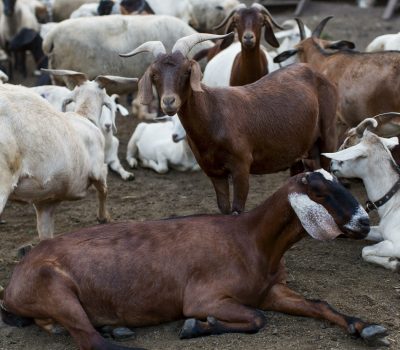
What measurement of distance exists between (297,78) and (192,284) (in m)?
2.70

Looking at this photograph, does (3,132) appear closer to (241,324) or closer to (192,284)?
(192,284)

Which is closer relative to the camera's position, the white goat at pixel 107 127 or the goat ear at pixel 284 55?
the white goat at pixel 107 127

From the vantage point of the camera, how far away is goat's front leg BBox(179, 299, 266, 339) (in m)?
5.25

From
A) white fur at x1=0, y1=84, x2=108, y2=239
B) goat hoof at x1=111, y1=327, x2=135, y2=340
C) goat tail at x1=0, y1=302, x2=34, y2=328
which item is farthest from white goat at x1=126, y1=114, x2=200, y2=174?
goat hoof at x1=111, y1=327, x2=135, y2=340

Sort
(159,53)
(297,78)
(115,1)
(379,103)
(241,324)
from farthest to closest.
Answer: (115,1)
(379,103)
(297,78)
(159,53)
(241,324)

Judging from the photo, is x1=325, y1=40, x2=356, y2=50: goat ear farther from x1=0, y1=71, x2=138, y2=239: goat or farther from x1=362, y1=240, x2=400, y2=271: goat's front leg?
x1=362, y1=240, x2=400, y2=271: goat's front leg

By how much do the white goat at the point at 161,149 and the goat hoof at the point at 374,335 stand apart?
461 centimetres

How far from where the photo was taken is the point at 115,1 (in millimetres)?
15102

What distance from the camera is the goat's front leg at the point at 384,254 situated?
21.2ft

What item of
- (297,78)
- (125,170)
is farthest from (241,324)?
(125,170)

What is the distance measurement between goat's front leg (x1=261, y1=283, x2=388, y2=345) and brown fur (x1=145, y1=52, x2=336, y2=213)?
1.33 meters

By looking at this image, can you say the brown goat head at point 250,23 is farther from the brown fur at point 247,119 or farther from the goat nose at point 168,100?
A: the goat nose at point 168,100

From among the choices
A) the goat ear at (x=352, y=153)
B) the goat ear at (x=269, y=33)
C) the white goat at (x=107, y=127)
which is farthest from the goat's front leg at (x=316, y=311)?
the goat ear at (x=269, y=33)

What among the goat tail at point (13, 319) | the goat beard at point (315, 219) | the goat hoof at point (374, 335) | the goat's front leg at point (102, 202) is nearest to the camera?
the goat hoof at point (374, 335)
